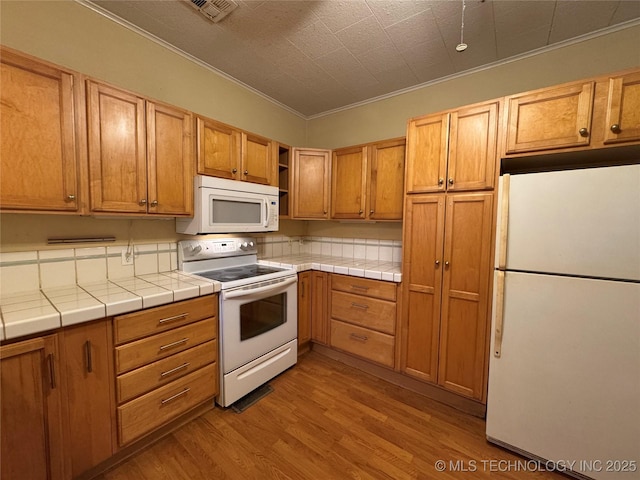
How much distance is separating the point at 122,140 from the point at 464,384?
2.79m

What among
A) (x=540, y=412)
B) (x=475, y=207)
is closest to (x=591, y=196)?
(x=475, y=207)

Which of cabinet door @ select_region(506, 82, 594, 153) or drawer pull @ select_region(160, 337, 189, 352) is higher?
cabinet door @ select_region(506, 82, 594, 153)

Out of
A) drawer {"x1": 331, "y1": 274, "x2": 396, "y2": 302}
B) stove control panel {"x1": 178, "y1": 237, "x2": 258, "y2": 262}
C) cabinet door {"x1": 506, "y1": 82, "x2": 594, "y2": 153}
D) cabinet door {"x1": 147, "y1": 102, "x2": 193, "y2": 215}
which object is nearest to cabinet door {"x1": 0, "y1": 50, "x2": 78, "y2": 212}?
cabinet door {"x1": 147, "y1": 102, "x2": 193, "y2": 215}

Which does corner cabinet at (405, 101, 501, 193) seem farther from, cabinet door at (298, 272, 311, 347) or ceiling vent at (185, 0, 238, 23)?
ceiling vent at (185, 0, 238, 23)

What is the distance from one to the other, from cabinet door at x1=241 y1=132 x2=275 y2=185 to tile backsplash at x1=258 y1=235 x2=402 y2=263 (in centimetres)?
72

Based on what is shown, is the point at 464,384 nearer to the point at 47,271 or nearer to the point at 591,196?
the point at 591,196

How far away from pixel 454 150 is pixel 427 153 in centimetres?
18

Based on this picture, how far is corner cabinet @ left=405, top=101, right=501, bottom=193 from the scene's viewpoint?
167 centimetres

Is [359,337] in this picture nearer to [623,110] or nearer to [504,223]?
[504,223]

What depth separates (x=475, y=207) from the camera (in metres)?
1.72

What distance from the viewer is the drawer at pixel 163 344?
1.34 metres

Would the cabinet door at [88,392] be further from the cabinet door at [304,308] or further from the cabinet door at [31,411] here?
the cabinet door at [304,308]

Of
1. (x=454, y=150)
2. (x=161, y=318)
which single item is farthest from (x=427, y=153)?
(x=161, y=318)

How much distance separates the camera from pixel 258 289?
1926 millimetres
